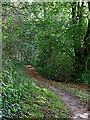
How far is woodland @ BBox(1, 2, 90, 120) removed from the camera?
14.7 feet

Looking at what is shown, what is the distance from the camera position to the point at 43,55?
959 cm

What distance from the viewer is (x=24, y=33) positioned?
293 inches

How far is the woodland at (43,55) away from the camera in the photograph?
4.49 metres

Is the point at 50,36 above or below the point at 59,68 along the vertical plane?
above

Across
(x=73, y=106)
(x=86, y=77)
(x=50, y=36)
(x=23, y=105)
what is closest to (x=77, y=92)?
(x=86, y=77)

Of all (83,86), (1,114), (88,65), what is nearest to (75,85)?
(83,86)

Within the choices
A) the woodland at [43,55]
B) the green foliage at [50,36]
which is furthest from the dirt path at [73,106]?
the green foliage at [50,36]

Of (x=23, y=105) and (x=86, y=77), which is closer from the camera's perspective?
(x=23, y=105)

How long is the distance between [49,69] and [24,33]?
2531 millimetres

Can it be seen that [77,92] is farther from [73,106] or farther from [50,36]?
[50,36]

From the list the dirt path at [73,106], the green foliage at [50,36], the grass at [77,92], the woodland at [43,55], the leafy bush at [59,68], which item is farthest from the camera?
the leafy bush at [59,68]

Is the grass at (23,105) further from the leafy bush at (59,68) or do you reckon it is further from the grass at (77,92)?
the leafy bush at (59,68)

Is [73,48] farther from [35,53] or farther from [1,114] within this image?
[1,114]

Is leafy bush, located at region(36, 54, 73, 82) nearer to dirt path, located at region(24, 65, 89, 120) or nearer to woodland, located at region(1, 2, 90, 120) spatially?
woodland, located at region(1, 2, 90, 120)
